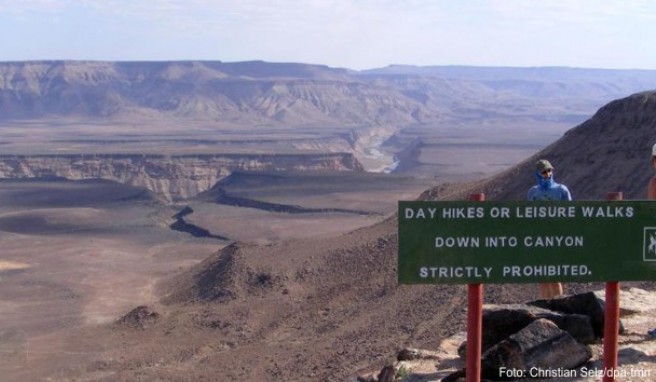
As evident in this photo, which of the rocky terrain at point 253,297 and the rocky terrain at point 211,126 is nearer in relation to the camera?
the rocky terrain at point 253,297

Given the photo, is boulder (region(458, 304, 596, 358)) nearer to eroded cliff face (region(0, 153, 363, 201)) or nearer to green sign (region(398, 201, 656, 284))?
green sign (region(398, 201, 656, 284))

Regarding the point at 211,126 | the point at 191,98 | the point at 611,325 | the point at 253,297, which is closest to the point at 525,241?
the point at 611,325

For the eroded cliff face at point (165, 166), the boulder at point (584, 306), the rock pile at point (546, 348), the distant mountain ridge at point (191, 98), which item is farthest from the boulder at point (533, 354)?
the distant mountain ridge at point (191, 98)

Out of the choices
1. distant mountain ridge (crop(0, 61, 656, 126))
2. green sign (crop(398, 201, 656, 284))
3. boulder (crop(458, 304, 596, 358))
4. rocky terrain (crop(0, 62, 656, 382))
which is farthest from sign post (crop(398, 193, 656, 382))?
distant mountain ridge (crop(0, 61, 656, 126))

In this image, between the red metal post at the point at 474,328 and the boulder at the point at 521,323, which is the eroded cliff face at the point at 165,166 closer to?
the boulder at the point at 521,323

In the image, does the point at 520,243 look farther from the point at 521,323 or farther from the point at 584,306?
the point at 584,306

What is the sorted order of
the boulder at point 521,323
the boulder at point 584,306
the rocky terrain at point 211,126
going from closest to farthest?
1. the boulder at point 521,323
2. the boulder at point 584,306
3. the rocky terrain at point 211,126
